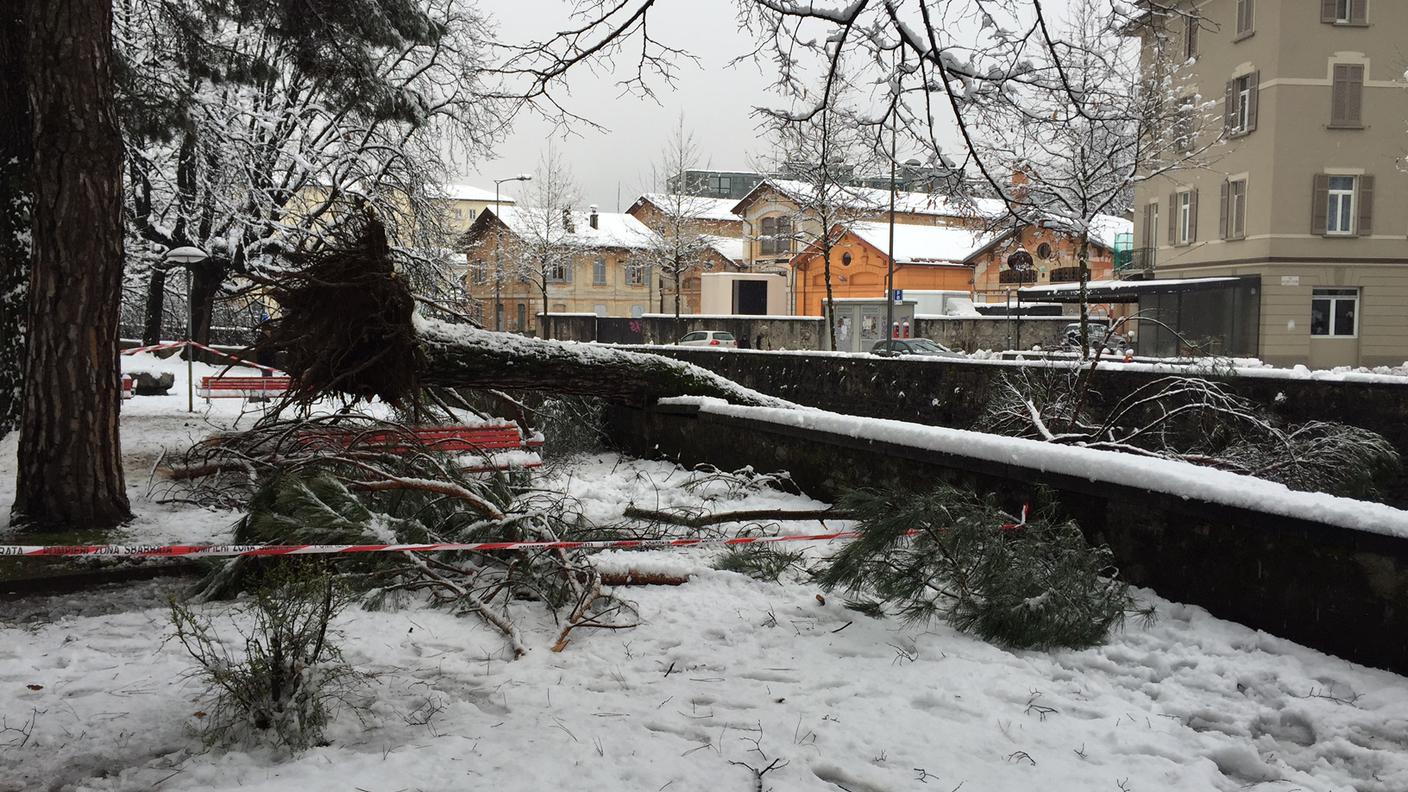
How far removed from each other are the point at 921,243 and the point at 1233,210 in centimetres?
2189

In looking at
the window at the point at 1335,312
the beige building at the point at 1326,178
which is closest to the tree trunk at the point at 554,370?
the beige building at the point at 1326,178

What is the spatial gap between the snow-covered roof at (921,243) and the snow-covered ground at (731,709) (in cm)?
4620

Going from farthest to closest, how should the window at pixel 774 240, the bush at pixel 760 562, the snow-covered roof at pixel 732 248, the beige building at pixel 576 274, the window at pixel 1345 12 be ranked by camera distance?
1. the snow-covered roof at pixel 732 248
2. the beige building at pixel 576 274
3. the window at pixel 774 240
4. the window at pixel 1345 12
5. the bush at pixel 760 562

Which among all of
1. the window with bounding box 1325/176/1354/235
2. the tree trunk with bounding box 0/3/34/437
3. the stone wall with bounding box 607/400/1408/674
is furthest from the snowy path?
the window with bounding box 1325/176/1354/235

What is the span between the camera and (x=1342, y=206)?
30578mm

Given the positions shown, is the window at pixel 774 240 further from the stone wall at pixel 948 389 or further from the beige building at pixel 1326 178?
the stone wall at pixel 948 389

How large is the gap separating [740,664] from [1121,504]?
2.30m

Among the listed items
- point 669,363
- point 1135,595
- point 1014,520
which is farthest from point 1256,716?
point 669,363

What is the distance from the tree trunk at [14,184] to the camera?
7.85m

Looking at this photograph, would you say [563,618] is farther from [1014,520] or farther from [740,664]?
[1014,520]

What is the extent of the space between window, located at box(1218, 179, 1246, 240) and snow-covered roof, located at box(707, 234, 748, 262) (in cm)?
3174

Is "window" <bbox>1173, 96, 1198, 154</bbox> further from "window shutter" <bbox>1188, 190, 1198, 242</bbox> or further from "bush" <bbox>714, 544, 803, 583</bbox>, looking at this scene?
"bush" <bbox>714, 544, 803, 583</bbox>

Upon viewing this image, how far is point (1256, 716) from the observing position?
3.89 metres

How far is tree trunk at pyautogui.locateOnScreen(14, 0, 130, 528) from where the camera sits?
246 inches
